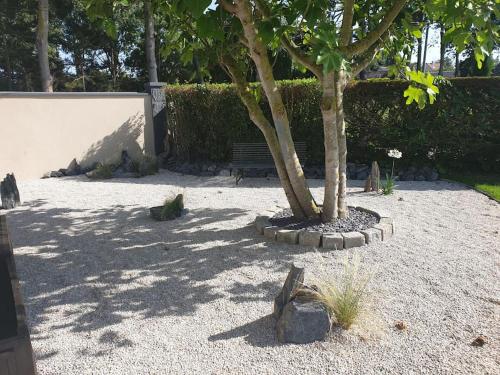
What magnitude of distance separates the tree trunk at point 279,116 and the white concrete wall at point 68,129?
6537mm

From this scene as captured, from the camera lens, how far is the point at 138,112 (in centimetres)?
1077

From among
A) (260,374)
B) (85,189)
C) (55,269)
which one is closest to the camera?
(260,374)

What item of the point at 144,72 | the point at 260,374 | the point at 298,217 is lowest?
the point at 260,374

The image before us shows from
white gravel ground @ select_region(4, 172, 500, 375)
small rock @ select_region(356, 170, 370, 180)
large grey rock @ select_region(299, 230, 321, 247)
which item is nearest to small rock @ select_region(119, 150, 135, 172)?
white gravel ground @ select_region(4, 172, 500, 375)

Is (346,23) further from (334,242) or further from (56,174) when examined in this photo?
(56,174)

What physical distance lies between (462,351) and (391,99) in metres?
7.02

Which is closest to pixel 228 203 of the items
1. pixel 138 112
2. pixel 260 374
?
pixel 260 374

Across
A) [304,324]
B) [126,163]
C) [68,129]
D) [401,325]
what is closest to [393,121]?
[126,163]

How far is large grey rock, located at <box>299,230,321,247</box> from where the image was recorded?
4492mm

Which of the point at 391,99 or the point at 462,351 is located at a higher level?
the point at 391,99

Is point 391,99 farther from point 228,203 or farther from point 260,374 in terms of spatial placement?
point 260,374

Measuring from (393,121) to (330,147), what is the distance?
187 inches

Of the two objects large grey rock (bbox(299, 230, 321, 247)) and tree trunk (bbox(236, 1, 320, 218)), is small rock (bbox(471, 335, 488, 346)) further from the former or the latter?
tree trunk (bbox(236, 1, 320, 218))

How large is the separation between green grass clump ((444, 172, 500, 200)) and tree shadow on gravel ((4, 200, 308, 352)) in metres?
4.30
